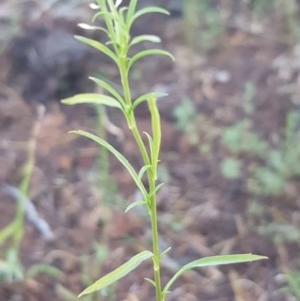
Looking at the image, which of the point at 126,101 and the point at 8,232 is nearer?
the point at 126,101

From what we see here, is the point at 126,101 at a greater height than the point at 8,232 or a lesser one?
greater

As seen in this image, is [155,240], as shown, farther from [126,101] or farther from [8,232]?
[8,232]

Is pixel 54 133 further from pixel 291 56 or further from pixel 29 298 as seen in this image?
pixel 291 56

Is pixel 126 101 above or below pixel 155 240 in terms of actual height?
above

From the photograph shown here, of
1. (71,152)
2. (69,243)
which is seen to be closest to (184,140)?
(71,152)

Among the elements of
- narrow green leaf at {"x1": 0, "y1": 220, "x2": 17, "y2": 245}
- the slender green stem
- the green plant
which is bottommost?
narrow green leaf at {"x1": 0, "y1": 220, "x2": 17, "y2": 245}

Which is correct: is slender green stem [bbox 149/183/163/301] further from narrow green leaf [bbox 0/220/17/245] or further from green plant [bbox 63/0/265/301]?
narrow green leaf [bbox 0/220/17/245]

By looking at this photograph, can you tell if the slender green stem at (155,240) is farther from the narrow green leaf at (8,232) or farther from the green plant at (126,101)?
Result: the narrow green leaf at (8,232)

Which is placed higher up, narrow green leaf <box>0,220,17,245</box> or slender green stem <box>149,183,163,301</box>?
slender green stem <box>149,183,163,301</box>

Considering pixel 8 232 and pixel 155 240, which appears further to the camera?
pixel 8 232

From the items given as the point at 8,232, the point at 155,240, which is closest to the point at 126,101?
the point at 155,240

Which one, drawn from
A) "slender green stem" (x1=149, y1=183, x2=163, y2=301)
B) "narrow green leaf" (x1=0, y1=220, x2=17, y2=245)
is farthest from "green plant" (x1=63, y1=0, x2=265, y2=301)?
"narrow green leaf" (x1=0, y1=220, x2=17, y2=245)

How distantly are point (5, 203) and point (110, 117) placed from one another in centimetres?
40

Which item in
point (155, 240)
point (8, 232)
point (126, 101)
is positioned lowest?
point (8, 232)
